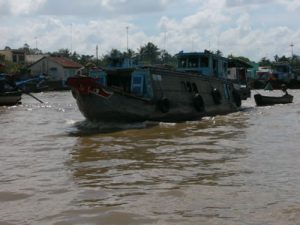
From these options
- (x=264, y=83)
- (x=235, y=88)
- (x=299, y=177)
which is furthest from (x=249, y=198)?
(x=264, y=83)

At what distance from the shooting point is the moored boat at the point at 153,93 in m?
14.7

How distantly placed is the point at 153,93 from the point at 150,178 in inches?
338

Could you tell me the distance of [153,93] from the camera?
16.0 meters

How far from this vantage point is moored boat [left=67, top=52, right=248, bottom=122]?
577 inches

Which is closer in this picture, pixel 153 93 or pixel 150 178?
pixel 150 178

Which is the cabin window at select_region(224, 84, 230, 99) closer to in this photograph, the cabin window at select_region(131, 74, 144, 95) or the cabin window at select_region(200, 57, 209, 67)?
the cabin window at select_region(200, 57, 209, 67)

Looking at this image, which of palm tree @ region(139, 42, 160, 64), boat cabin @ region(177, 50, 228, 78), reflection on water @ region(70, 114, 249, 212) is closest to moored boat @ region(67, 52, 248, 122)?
boat cabin @ region(177, 50, 228, 78)

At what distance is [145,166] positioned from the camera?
28.1ft

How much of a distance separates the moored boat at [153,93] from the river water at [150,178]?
138 centimetres

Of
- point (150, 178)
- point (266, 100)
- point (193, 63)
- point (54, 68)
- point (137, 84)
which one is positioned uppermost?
point (54, 68)

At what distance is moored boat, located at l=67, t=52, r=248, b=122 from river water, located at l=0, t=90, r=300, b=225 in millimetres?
1383

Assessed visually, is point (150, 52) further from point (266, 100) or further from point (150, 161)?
point (150, 161)

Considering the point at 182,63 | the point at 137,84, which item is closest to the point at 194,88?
the point at 182,63

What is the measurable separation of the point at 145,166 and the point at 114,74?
8832 mm
